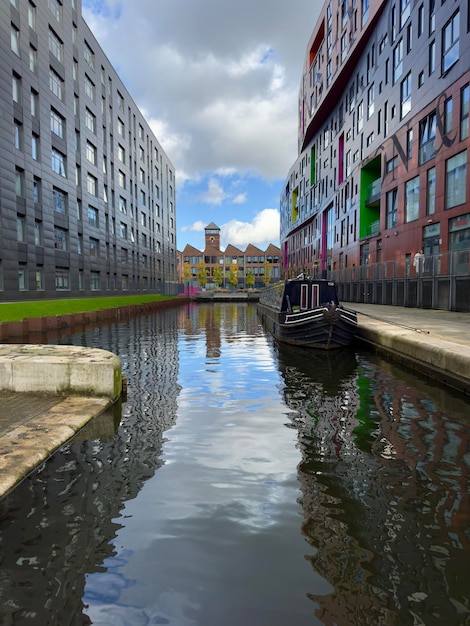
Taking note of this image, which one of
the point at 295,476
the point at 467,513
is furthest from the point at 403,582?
the point at 295,476

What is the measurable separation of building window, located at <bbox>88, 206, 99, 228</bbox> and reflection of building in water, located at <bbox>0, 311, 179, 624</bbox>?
4094 cm

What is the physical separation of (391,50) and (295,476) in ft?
124

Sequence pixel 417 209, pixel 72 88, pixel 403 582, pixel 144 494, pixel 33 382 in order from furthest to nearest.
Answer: pixel 72 88, pixel 417 209, pixel 33 382, pixel 144 494, pixel 403 582

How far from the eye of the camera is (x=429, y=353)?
10.2 metres

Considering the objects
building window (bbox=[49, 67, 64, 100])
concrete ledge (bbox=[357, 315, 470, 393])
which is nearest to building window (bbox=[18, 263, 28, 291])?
building window (bbox=[49, 67, 64, 100])

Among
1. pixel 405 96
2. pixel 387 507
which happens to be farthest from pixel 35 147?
pixel 387 507

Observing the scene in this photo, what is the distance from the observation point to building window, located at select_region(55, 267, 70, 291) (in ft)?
120

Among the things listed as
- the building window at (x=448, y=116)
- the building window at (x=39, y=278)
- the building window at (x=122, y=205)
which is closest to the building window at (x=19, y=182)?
the building window at (x=39, y=278)

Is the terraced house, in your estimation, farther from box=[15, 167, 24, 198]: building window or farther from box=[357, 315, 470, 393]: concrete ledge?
box=[15, 167, 24, 198]: building window

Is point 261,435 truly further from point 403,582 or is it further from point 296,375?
point 296,375

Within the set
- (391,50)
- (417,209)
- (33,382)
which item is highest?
(391,50)

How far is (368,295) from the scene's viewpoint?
3484 cm

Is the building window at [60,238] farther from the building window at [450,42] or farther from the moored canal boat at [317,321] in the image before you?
the building window at [450,42]

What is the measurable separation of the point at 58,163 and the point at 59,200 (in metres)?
3.21
